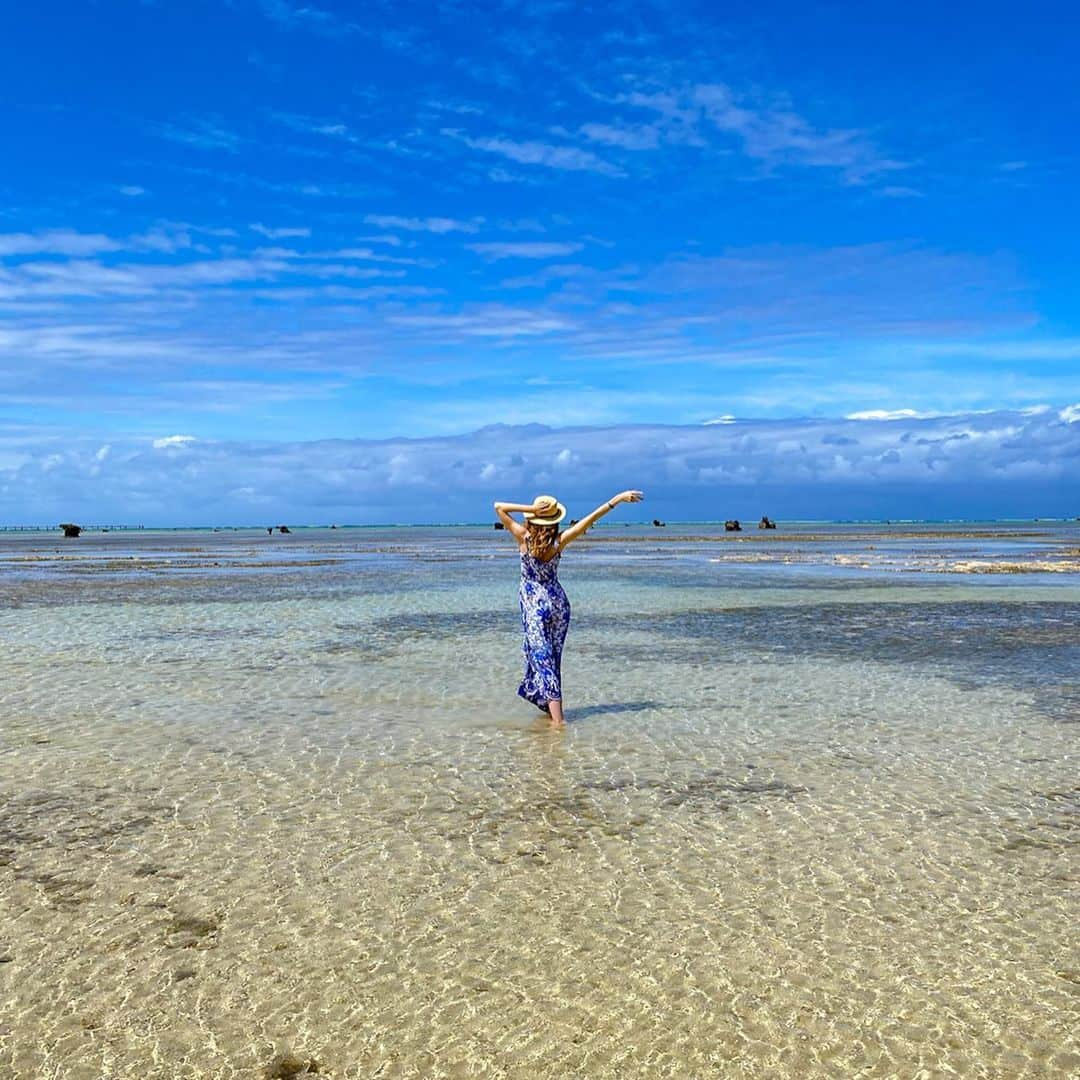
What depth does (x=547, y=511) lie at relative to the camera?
1165 cm

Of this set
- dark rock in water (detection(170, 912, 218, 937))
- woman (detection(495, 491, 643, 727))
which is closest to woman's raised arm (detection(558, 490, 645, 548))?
woman (detection(495, 491, 643, 727))

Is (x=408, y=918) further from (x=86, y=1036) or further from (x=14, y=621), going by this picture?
(x=14, y=621)

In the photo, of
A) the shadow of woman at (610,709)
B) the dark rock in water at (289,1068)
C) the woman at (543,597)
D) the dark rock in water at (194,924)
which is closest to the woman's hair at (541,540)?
the woman at (543,597)

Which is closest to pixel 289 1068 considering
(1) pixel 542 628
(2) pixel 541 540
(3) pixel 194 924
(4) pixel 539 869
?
(3) pixel 194 924

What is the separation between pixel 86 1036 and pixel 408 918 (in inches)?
74.9

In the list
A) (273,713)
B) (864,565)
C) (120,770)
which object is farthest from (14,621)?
(864,565)

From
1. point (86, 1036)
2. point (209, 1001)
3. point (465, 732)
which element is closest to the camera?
point (86, 1036)

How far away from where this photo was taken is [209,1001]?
512 cm

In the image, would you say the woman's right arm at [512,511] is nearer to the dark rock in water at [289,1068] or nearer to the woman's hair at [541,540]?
the woman's hair at [541,540]

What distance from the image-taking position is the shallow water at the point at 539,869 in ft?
15.8

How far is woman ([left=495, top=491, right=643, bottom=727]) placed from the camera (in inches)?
462

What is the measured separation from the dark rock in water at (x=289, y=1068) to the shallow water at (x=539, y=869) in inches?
2.4

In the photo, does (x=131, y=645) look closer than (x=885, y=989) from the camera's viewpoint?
No

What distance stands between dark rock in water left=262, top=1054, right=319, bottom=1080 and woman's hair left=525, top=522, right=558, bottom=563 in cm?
767
